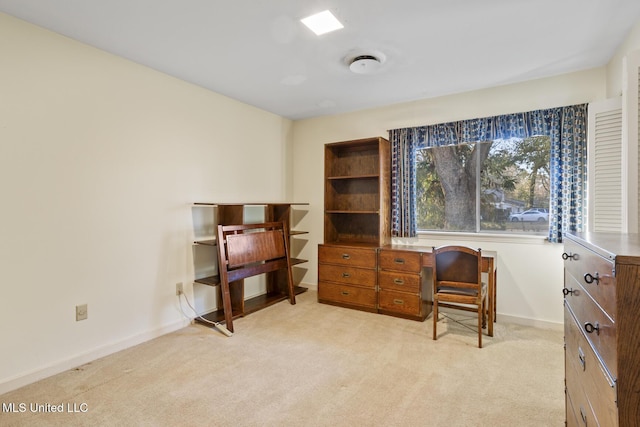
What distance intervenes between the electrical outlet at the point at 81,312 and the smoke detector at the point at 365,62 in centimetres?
289

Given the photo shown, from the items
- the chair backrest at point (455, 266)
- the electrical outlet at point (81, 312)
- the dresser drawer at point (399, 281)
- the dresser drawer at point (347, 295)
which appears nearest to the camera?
the electrical outlet at point (81, 312)

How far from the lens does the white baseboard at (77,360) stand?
82.5 inches

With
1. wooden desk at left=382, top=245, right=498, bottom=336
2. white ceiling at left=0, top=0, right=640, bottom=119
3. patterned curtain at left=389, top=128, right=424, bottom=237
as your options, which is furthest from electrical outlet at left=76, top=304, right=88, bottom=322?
patterned curtain at left=389, top=128, right=424, bottom=237

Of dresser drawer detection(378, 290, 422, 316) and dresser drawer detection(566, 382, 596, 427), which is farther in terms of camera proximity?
dresser drawer detection(378, 290, 422, 316)

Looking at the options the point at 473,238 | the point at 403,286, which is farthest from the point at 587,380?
the point at 473,238

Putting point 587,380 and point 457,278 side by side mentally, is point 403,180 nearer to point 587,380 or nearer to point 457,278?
point 457,278

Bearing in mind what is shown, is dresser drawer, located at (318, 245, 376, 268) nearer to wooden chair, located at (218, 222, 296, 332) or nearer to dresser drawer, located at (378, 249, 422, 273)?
dresser drawer, located at (378, 249, 422, 273)

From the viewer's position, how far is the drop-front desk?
3.25 metres

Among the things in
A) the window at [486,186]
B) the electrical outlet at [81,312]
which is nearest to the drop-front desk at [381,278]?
the window at [486,186]

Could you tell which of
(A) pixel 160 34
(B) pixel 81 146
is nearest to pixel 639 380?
(A) pixel 160 34

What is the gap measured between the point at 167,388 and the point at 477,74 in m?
3.58

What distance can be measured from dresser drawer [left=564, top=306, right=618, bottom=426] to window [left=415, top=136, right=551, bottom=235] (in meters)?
2.04

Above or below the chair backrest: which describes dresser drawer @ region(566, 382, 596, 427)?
below

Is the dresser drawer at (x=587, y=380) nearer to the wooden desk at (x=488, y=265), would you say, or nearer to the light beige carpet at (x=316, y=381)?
the light beige carpet at (x=316, y=381)
